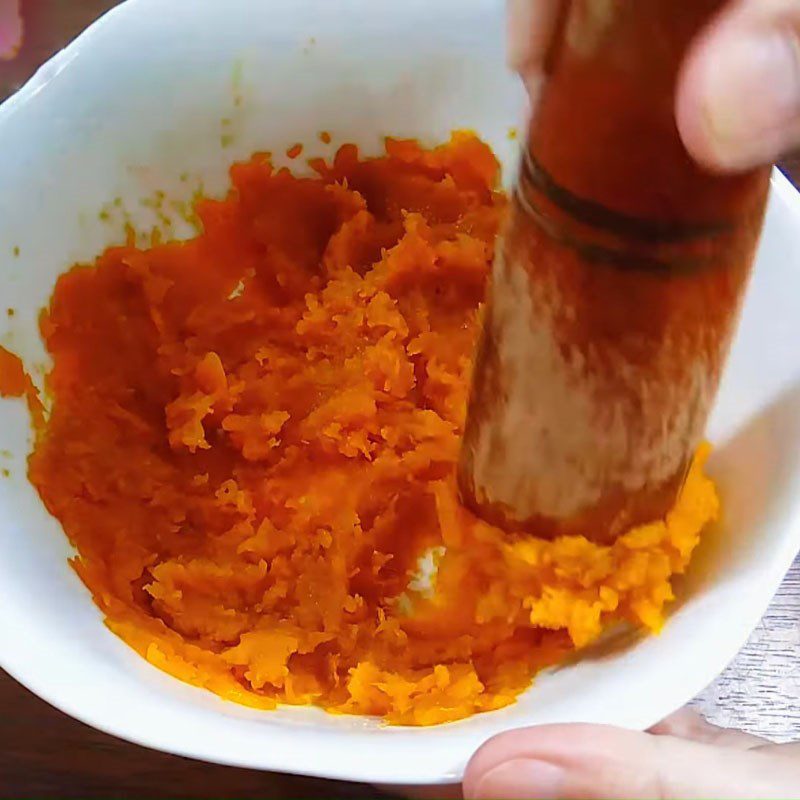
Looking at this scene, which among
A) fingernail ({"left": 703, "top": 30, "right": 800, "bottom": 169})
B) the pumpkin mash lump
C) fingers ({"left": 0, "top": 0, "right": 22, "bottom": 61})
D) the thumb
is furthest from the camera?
fingers ({"left": 0, "top": 0, "right": 22, "bottom": 61})

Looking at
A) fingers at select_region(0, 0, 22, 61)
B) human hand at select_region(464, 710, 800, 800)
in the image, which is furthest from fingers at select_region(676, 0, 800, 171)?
fingers at select_region(0, 0, 22, 61)

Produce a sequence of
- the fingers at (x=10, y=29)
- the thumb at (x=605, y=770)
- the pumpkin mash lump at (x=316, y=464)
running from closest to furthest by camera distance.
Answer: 1. the thumb at (x=605, y=770)
2. the pumpkin mash lump at (x=316, y=464)
3. the fingers at (x=10, y=29)

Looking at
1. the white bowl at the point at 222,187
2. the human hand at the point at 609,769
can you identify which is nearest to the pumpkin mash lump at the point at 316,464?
the white bowl at the point at 222,187

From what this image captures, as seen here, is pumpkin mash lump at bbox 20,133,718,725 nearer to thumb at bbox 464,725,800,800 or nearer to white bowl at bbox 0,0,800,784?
white bowl at bbox 0,0,800,784

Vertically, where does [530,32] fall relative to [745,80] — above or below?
above

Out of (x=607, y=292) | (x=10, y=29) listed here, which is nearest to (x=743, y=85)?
(x=607, y=292)

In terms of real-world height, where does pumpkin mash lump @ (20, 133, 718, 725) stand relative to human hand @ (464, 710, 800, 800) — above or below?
above

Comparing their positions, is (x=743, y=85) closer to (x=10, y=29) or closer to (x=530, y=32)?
(x=530, y=32)

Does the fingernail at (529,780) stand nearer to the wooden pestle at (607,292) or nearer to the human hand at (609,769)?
the human hand at (609,769)
